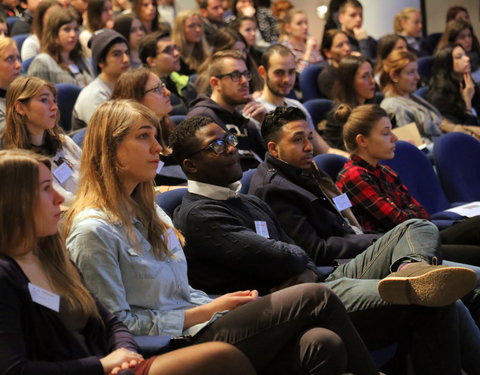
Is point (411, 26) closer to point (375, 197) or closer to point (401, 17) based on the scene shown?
point (401, 17)

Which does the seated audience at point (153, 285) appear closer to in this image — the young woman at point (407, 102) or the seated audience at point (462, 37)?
the young woman at point (407, 102)

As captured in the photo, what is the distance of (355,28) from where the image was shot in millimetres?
7664

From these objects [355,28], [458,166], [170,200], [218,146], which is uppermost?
[218,146]

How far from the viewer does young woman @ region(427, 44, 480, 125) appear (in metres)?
5.80

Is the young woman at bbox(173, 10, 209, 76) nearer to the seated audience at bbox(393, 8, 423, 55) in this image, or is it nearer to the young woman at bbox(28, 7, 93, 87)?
the young woman at bbox(28, 7, 93, 87)

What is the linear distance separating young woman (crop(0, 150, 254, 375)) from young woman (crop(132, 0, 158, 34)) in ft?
15.2

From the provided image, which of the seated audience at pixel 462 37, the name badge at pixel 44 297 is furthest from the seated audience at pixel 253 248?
the seated audience at pixel 462 37

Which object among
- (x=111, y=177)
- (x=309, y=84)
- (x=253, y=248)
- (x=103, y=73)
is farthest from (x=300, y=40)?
(x=111, y=177)

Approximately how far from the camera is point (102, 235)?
2281 millimetres

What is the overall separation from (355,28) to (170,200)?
508 centimetres

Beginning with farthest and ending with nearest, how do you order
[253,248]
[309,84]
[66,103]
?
[309,84], [66,103], [253,248]

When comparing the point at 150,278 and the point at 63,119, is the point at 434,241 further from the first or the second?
the point at 63,119

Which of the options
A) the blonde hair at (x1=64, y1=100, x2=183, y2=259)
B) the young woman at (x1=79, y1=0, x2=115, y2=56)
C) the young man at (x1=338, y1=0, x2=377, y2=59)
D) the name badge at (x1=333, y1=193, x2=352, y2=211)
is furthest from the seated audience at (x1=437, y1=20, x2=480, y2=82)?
the blonde hair at (x1=64, y1=100, x2=183, y2=259)

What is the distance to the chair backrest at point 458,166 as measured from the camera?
14.1ft
